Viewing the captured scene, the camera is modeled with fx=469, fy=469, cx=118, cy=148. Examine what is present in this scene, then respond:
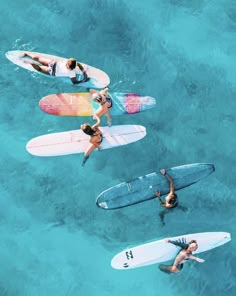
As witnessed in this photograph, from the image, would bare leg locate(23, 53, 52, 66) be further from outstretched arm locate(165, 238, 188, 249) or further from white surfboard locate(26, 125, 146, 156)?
outstretched arm locate(165, 238, 188, 249)

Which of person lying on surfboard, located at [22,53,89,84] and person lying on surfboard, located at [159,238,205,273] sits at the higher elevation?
person lying on surfboard, located at [22,53,89,84]

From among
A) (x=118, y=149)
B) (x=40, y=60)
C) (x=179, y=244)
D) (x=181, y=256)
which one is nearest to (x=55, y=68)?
(x=40, y=60)

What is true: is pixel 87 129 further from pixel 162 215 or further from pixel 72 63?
pixel 162 215

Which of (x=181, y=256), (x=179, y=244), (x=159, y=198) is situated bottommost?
(x=181, y=256)

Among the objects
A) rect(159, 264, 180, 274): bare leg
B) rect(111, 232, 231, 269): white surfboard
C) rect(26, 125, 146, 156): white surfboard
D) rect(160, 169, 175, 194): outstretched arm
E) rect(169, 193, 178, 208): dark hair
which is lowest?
rect(159, 264, 180, 274): bare leg

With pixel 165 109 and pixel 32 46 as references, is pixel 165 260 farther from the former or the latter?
pixel 32 46

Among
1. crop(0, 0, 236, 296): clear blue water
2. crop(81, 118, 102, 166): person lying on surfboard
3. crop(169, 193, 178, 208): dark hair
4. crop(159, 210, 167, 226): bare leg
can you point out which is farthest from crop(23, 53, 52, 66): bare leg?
crop(159, 210, 167, 226): bare leg

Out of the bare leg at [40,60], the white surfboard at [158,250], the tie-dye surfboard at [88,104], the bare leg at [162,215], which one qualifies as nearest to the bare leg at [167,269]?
the white surfboard at [158,250]

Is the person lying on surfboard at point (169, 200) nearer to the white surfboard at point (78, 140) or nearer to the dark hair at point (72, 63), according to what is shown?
the white surfboard at point (78, 140)
